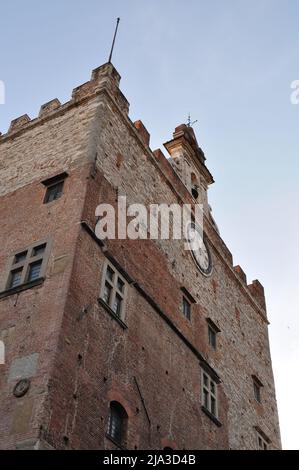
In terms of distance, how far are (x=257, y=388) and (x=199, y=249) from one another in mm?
5538

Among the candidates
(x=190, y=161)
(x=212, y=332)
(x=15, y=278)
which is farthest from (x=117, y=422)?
(x=190, y=161)

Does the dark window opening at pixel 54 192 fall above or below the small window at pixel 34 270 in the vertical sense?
above

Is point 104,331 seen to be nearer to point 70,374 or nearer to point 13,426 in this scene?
point 70,374

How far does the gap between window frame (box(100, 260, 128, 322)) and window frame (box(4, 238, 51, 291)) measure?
56.1 inches

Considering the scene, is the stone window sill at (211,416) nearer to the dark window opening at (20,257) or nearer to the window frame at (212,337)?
the window frame at (212,337)

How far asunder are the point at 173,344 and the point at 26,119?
895cm

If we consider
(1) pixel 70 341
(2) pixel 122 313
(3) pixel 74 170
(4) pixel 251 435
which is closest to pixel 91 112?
(3) pixel 74 170

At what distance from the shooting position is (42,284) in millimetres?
13344

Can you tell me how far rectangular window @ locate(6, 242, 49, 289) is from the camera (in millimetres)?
13898

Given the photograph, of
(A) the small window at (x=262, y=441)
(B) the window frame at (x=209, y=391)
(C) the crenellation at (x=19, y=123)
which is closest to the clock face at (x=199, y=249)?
(B) the window frame at (x=209, y=391)

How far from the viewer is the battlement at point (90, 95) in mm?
18969

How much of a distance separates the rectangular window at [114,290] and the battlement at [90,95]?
6.41 meters
